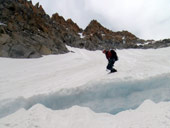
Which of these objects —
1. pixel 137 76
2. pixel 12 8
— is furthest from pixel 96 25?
pixel 137 76

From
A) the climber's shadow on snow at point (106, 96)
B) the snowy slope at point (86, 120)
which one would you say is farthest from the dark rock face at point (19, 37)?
the snowy slope at point (86, 120)

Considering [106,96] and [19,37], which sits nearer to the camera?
[106,96]

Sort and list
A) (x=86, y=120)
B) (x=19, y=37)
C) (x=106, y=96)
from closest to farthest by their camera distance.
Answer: (x=86, y=120)
(x=106, y=96)
(x=19, y=37)

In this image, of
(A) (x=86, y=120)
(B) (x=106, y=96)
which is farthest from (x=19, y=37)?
(A) (x=86, y=120)

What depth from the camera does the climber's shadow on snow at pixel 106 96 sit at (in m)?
4.26

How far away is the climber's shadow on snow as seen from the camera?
168 inches

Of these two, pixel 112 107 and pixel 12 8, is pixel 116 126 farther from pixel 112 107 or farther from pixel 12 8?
pixel 12 8

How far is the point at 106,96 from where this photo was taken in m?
4.79

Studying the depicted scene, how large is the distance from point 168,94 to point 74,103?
3.33m

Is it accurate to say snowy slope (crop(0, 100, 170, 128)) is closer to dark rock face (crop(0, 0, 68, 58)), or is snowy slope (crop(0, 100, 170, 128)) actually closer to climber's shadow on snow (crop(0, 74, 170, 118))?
climber's shadow on snow (crop(0, 74, 170, 118))

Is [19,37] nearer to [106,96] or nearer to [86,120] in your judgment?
[106,96]

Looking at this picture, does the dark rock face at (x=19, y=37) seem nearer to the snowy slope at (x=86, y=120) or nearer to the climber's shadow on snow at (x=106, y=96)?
the climber's shadow on snow at (x=106, y=96)

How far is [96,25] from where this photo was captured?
72.2 metres

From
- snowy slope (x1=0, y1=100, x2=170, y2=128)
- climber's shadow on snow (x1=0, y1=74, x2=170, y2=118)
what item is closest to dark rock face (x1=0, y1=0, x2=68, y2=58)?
climber's shadow on snow (x1=0, y1=74, x2=170, y2=118)
